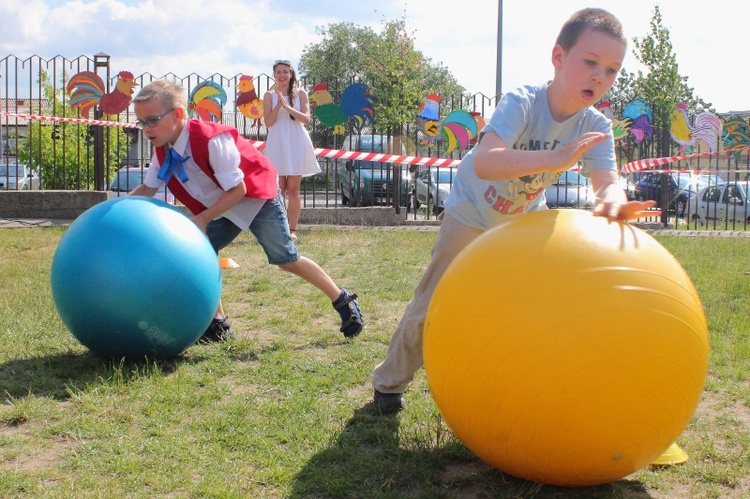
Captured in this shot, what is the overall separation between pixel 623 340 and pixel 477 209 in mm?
1246

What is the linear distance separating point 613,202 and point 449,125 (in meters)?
10.4

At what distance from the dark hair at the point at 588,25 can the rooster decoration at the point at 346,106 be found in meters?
10.0

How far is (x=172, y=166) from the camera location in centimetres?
478

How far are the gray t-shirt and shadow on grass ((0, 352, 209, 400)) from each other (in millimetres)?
1995

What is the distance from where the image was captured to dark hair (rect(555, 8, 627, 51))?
307cm

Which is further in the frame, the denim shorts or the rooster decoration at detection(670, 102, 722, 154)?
the rooster decoration at detection(670, 102, 722, 154)

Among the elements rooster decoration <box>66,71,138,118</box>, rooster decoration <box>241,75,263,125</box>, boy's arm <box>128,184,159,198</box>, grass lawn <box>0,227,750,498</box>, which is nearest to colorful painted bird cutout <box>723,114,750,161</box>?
rooster decoration <box>241,75,263,125</box>

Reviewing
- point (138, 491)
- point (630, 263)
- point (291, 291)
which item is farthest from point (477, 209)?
point (291, 291)

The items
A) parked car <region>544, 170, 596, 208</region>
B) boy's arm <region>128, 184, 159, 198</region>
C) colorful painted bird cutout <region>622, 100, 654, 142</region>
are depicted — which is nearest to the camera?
boy's arm <region>128, 184, 159, 198</region>

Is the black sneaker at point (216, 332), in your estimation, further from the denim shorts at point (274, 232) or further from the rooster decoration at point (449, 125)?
the rooster decoration at point (449, 125)

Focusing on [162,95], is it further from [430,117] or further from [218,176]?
[430,117]

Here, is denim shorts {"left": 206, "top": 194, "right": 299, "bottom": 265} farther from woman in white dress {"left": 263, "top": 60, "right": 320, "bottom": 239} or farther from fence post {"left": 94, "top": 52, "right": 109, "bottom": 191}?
fence post {"left": 94, "top": 52, "right": 109, "bottom": 191}

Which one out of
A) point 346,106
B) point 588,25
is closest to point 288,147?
point 346,106

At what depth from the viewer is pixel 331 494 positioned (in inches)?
116
